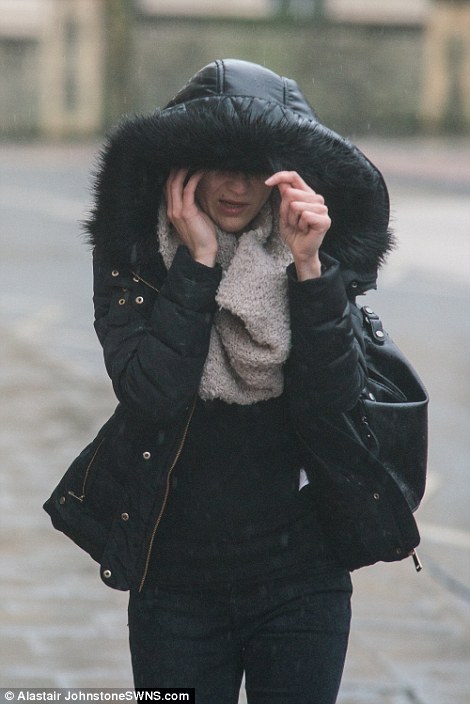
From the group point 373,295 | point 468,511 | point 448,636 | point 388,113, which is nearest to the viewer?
point 448,636

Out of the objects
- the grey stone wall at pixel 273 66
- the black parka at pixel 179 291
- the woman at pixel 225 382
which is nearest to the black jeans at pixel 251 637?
the woman at pixel 225 382

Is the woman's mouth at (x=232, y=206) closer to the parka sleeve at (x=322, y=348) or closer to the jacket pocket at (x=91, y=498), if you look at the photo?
the parka sleeve at (x=322, y=348)

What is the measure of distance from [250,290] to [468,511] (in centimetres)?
381

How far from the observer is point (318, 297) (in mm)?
2668

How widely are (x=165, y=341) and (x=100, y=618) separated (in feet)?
7.68

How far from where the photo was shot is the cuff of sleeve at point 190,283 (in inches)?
106

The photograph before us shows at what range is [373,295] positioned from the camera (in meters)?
13.0

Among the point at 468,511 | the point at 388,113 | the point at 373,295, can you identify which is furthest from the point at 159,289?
the point at 388,113

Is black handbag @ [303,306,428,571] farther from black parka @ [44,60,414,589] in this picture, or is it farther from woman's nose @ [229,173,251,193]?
woman's nose @ [229,173,251,193]

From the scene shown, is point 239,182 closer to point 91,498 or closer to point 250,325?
point 250,325

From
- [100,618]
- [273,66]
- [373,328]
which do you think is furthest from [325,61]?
[373,328]

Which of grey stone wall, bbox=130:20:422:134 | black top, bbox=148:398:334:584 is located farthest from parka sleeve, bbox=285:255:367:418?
grey stone wall, bbox=130:20:422:134

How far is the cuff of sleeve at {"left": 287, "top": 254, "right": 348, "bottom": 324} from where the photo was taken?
2668 mm

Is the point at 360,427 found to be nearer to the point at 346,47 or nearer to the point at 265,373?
the point at 265,373
